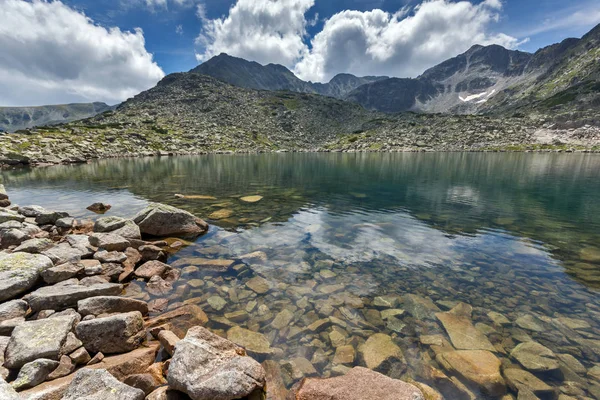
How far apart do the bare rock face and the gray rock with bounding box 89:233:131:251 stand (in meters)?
10.5

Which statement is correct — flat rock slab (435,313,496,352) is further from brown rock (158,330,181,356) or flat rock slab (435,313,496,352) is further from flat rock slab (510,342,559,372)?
brown rock (158,330,181,356)

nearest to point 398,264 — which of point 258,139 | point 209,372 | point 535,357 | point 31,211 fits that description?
point 535,357

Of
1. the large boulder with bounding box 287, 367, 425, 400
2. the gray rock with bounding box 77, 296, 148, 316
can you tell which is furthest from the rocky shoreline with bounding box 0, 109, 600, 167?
the large boulder with bounding box 287, 367, 425, 400

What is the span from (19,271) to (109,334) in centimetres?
572

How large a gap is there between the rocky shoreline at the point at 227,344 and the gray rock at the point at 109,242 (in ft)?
2.47

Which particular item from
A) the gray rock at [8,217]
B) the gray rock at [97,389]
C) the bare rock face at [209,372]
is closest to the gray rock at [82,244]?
the gray rock at [8,217]

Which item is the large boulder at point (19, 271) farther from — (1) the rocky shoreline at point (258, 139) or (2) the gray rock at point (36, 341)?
(1) the rocky shoreline at point (258, 139)

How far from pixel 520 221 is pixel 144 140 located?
16103cm

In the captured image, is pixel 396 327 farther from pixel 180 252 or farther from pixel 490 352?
pixel 180 252

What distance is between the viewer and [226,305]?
37.0ft

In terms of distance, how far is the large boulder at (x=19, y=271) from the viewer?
950 centimetres

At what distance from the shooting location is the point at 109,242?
14.8m

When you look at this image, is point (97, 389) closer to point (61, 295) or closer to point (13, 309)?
point (61, 295)

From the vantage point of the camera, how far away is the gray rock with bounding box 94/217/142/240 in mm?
17005
